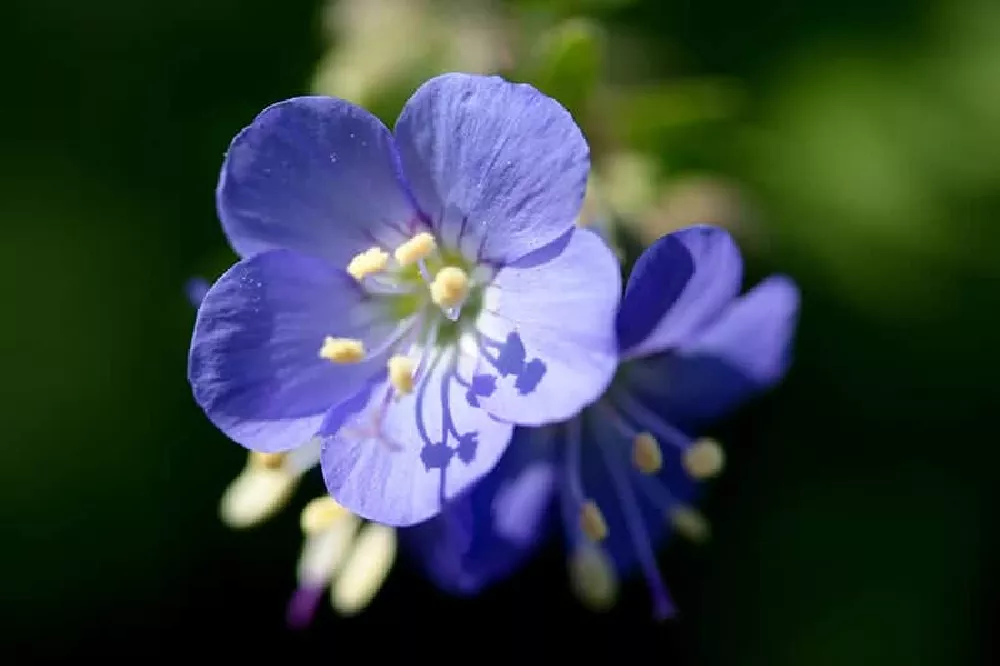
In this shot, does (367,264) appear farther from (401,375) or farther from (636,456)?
(636,456)

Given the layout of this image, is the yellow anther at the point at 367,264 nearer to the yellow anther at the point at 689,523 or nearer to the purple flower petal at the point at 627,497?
the purple flower petal at the point at 627,497

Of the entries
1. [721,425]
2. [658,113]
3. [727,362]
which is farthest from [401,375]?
[721,425]

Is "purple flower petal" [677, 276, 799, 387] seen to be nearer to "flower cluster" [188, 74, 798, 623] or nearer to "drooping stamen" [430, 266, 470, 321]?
"flower cluster" [188, 74, 798, 623]

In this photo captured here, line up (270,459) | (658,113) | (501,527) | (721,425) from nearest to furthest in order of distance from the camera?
(270,459)
(501,527)
(658,113)
(721,425)

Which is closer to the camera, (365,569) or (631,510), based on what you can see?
(365,569)

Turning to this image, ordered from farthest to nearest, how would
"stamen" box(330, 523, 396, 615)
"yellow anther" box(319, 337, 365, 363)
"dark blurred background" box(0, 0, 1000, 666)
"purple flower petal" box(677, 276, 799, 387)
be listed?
1. "dark blurred background" box(0, 0, 1000, 666)
2. "purple flower petal" box(677, 276, 799, 387)
3. "stamen" box(330, 523, 396, 615)
4. "yellow anther" box(319, 337, 365, 363)

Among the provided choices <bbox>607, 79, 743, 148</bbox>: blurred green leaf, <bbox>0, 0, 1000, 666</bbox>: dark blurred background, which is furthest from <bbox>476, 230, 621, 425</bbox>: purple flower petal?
<bbox>0, 0, 1000, 666</bbox>: dark blurred background
